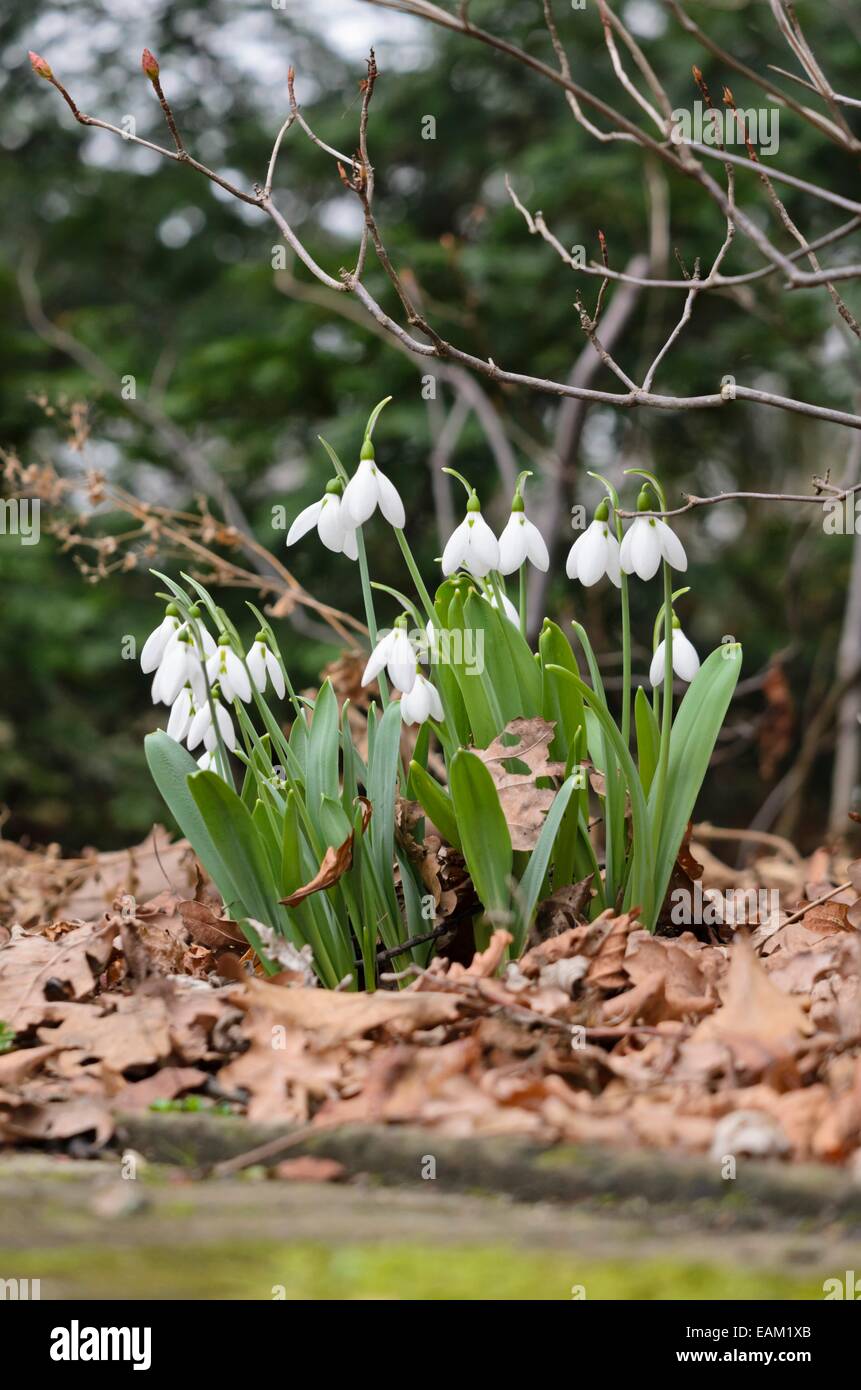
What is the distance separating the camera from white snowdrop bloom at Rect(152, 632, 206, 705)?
2.06 m

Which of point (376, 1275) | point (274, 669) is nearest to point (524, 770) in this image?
point (274, 669)

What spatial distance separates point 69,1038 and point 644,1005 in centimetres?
82

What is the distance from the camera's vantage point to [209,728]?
2.15 m

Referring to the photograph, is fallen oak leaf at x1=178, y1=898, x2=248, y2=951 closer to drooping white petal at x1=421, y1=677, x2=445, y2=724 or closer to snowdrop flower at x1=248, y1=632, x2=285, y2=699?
snowdrop flower at x1=248, y1=632, x2=285, y2=699

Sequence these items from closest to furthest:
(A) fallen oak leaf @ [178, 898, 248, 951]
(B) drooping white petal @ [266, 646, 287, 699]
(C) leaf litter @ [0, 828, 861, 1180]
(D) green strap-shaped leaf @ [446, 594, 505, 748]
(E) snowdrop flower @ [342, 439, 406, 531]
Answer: (C) leaf litter @ [0, 828, 861, 1180]
(E) snowdrop flower @ [342, 439, 406, 531]
(D) green strap-shaped leaf @ [446, 594, 505, 748]
(B) drooping white petal @ [266, 646, 287, 699]
(A) fallen oak leaf @ [178, 898, 248, 951]

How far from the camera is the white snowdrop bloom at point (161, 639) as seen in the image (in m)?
2.12

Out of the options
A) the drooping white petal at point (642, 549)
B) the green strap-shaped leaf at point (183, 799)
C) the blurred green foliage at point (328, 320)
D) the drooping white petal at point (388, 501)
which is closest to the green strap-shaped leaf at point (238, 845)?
the green strap-shaped leaf at point (183, 799)

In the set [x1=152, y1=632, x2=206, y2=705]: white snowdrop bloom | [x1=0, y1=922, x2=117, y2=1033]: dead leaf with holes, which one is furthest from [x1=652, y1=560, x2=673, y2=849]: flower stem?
[x1=0, y1=922, x2=117, y2=1033]: dead leaf with holes

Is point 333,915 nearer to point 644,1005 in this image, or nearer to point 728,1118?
point 644,1005

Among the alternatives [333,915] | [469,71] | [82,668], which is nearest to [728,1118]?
[333,915]

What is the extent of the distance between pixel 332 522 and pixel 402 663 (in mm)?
273

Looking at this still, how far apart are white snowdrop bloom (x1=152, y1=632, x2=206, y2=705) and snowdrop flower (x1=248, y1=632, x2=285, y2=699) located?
0.33ft

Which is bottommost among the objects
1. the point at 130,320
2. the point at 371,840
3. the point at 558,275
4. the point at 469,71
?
the point at 371,840

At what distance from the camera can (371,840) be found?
2080 mm
